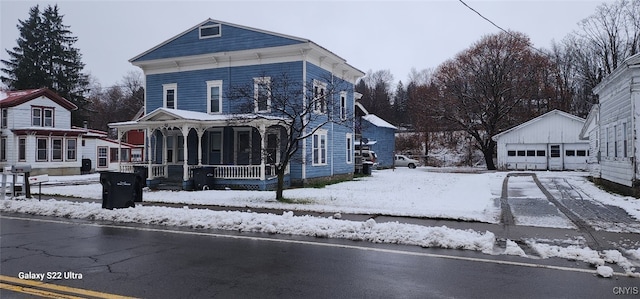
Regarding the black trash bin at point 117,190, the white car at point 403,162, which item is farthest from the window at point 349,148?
the white car at point 403,162

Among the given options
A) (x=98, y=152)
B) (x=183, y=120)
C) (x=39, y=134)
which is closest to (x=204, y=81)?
(x=183, y=120)

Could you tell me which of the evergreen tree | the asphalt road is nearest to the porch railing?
the asphalt road

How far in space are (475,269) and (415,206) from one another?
7402 mm

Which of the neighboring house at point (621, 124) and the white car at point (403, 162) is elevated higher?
the neighboring house at point (621, 124)

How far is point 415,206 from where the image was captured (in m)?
14.0

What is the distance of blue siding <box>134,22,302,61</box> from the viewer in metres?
22.0

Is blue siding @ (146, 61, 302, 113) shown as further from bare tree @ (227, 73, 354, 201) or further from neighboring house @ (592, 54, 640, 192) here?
neighboring house @ (592, 54, 640, 192)

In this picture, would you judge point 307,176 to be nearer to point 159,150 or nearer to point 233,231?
point 159,150

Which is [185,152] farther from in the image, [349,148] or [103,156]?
[103,156]

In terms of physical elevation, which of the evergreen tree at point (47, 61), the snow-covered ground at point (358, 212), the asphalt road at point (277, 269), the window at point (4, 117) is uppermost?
the evergreen tree at point (47, 61)

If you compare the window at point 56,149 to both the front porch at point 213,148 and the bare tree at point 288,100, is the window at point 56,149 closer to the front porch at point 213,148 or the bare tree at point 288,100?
the front porch at point 213,148

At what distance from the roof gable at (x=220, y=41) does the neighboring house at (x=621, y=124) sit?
42.2 feet

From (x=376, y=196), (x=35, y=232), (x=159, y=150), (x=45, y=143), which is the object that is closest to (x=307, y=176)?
(x=376, y=196)

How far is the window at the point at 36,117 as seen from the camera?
33312 mm
